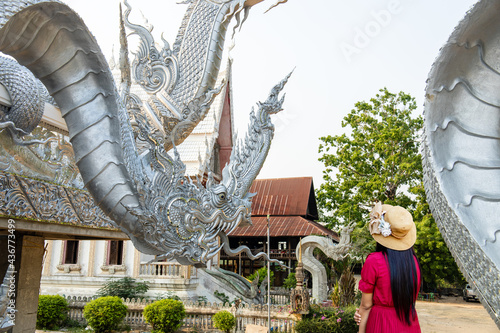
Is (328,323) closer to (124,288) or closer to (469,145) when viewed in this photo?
(469,145)

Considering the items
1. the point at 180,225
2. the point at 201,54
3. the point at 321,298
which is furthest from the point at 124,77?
the point at 321,298

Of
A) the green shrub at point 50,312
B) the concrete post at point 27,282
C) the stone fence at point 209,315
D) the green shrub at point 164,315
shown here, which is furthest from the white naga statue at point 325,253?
the concrete post at point 27,282

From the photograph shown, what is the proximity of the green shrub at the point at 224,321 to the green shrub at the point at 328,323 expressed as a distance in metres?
1.81

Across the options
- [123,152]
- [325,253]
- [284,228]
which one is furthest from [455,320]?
[123,152]

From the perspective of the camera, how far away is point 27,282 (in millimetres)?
4195

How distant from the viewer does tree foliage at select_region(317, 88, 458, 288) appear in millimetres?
18516

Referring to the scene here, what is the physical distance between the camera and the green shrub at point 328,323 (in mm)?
8055

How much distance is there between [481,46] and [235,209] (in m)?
2.10

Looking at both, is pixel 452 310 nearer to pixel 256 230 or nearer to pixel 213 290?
pixel 256 230

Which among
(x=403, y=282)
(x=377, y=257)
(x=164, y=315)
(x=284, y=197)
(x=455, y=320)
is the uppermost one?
(x=284, y=197)

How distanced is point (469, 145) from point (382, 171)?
1781 cm

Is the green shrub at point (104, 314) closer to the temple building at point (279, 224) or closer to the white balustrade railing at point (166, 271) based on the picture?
the white balustrade railing at point (166, 271)

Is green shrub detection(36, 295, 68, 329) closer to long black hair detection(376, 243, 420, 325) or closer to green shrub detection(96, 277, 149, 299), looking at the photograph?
green shrub detection(96, 277, 149, 299)

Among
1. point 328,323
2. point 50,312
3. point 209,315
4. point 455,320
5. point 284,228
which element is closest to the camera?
point 328,323
